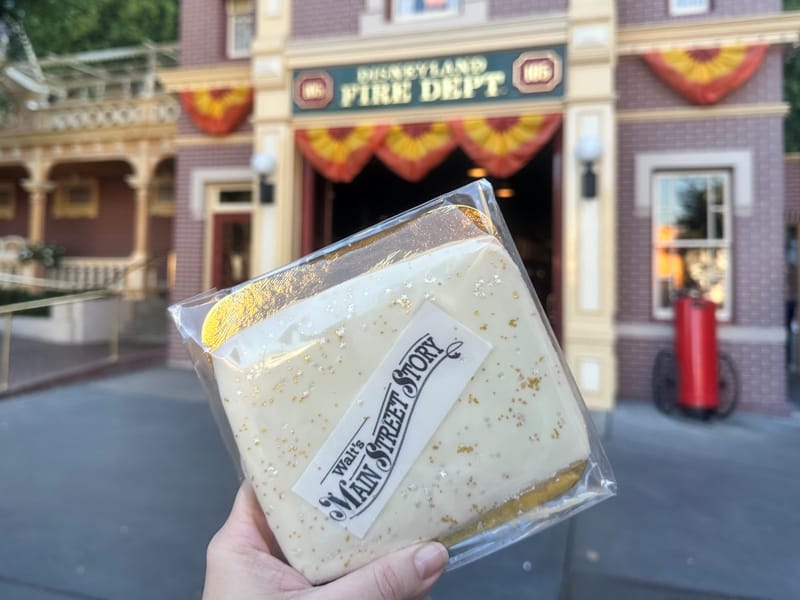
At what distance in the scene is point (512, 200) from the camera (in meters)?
11.0

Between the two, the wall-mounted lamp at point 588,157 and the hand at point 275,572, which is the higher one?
the wall-mounted lamp at point 588,157

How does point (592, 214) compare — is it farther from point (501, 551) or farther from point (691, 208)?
point (501, 551)

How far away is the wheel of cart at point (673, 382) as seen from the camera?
5.89m

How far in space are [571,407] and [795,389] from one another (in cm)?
895

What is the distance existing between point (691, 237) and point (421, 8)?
445cm

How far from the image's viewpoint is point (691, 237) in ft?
21.1

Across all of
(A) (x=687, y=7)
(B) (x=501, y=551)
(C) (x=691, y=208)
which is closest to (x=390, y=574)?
(B) (x=501, y=551)

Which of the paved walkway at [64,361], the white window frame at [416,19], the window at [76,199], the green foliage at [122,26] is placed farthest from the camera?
the green foliage at [122,26]

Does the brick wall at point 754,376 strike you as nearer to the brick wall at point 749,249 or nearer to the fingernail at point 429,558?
the brick wall at point 749,249

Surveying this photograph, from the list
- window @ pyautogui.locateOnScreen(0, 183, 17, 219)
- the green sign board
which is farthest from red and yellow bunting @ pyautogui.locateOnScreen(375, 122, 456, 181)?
window @ pyautogui.locateOnScreen(0, 183, 17, 219)

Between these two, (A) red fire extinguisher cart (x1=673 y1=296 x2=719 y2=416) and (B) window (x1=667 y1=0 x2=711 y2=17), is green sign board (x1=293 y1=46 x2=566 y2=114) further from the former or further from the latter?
(A) red fire extinguisher cart (x1=673 y1=296 x2=719 y2=416)

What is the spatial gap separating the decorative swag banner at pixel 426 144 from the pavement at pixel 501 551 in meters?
3.18

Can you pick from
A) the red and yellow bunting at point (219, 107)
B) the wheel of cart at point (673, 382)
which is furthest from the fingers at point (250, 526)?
the red and yellow bunting at point (219, 107)

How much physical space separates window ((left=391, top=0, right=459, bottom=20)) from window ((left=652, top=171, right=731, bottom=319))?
332 centimetres
